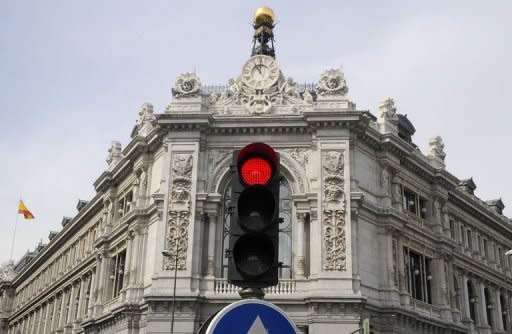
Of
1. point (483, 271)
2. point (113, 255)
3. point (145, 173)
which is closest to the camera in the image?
point (145, 173)

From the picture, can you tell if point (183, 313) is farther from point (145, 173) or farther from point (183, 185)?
point (145, 173)

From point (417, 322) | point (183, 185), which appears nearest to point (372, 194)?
point (417, 322)

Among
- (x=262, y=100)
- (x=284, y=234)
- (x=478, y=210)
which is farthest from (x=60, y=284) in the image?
(x=478, y=210)

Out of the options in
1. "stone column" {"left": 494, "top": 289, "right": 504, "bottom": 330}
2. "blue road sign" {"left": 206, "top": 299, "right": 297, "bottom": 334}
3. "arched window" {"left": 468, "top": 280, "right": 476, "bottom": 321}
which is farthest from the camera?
"stone column" {"left": 494, "top": 289, "right": 504, "bottom": 330}

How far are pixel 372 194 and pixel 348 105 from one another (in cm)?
537

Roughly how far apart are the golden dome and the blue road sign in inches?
1608

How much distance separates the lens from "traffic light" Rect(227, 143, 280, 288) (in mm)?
5504

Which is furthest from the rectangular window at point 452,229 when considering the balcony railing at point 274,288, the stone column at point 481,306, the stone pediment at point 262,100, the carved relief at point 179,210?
the carved relief at point 179,210

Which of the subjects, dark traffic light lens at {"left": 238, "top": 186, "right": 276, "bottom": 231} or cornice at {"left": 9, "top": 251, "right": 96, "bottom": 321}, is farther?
cornice at {"left": 9, "top": 251, "right": 96, "bottom": 321}

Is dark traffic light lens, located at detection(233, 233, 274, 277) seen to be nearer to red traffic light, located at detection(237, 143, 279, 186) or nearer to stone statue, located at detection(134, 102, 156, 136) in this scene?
red traffic light, located at detection(237, 143, 279, 186)

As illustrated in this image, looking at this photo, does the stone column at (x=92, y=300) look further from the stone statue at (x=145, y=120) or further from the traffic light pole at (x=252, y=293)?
the traffic light pole at (x=252, y=293)

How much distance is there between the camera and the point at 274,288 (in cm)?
3194

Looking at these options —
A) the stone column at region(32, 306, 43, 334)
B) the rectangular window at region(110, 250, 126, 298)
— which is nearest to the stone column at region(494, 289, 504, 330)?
the rectangular window at region(110, 250, 126, 298)

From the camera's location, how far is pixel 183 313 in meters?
31.5
